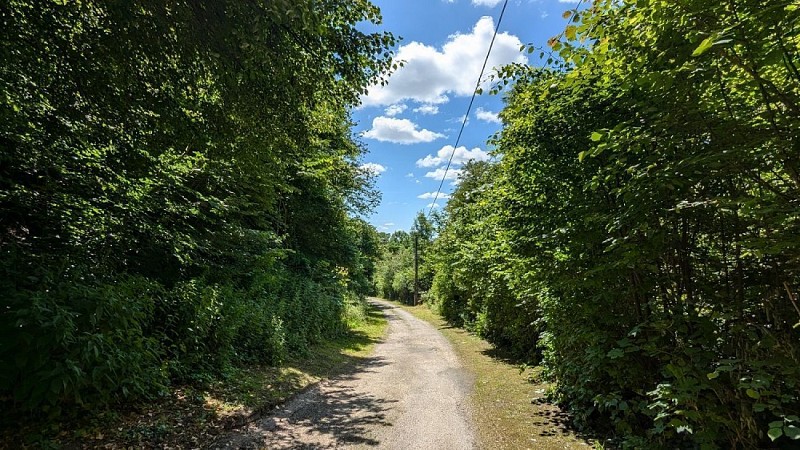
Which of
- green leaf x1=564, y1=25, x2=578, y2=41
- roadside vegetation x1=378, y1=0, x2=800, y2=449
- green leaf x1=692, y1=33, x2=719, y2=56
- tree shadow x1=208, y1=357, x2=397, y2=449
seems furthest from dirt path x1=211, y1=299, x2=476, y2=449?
green leaf x1=692, y1=33, x2=719, y2=56

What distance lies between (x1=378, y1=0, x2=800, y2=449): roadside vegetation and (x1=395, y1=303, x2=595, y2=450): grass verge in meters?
0.46

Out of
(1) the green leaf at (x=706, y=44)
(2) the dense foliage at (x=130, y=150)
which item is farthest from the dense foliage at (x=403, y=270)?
(1) the green leaf at (x=706, y=44)

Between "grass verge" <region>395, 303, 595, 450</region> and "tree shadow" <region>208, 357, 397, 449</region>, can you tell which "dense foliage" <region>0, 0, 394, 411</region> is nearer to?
"tree shadow" <region>208, 357, 397, 449</region>

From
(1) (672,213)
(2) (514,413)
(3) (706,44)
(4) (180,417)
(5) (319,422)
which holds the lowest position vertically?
(5) (319,422)

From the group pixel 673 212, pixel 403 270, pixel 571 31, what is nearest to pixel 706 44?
pixel 571 31

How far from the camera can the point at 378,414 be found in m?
6.25

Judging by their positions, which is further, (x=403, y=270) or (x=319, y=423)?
(x=403, y=270)

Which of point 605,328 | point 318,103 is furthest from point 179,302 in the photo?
point 605,328

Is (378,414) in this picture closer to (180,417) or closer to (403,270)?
(180,417)

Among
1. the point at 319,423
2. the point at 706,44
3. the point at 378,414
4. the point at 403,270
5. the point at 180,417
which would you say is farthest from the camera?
the point at 403,270

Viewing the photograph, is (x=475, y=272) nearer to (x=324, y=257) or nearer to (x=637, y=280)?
(x=324, y=257)

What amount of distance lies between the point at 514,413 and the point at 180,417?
491cm

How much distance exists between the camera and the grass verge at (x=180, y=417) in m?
3.85

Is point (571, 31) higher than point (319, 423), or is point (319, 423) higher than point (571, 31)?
point (571, 31)
